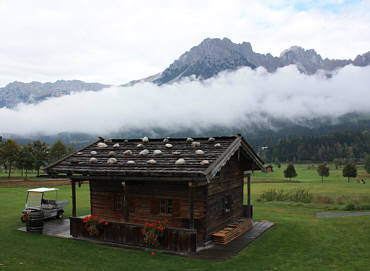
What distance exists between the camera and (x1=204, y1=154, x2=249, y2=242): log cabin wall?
53.9 ft

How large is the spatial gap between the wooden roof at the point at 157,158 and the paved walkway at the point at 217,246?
11.7 feet

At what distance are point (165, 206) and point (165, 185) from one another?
1125 millimetres

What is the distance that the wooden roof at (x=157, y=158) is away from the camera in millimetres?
14867

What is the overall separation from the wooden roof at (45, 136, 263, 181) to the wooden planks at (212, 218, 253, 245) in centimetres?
386

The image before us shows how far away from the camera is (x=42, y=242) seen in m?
16.4

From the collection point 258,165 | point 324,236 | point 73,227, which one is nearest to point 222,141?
point 258,165

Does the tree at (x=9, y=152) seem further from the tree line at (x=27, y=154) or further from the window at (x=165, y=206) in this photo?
the window at (x=165, y=206)

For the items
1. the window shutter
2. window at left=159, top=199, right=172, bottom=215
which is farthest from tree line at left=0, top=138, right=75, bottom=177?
the window shutter

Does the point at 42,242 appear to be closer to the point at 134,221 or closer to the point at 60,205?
the point at 134,221

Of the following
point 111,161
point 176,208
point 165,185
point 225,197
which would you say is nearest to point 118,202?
point 111,161

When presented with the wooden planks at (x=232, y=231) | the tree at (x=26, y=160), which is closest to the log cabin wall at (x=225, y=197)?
the wooden planks at (x=232, y=231)

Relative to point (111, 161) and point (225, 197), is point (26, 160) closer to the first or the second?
point (111, 161)

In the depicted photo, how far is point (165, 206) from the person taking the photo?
54.4ft

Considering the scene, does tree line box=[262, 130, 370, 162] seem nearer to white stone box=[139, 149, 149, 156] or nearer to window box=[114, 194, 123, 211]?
window box=[114, 194, 123, 211]
